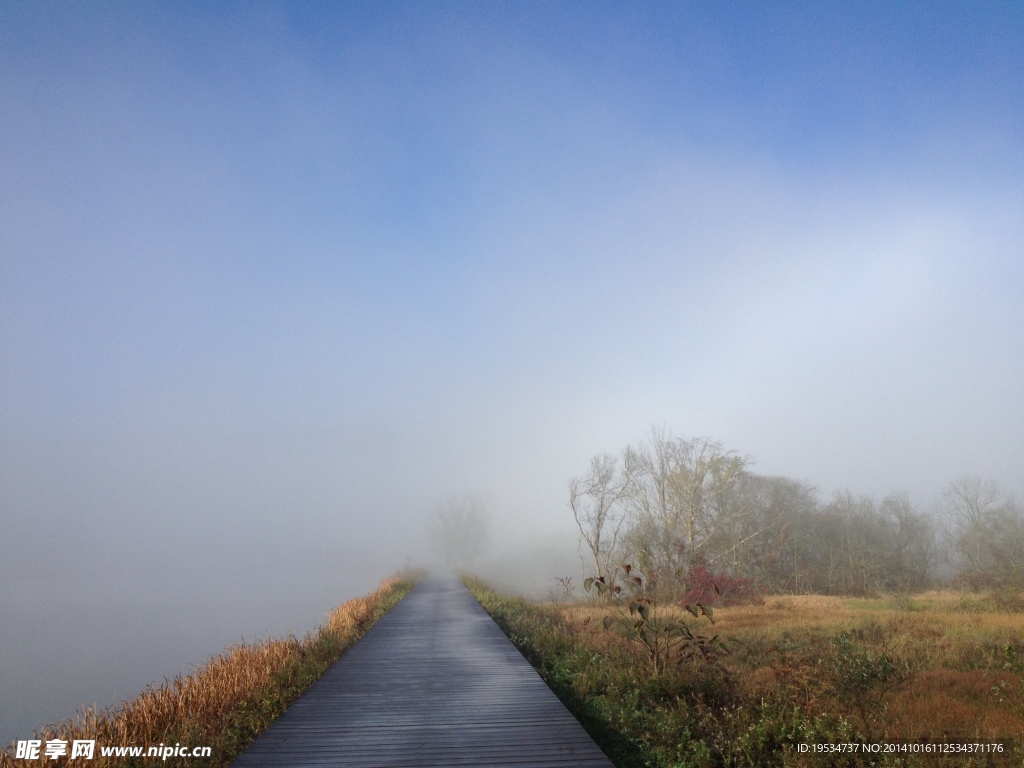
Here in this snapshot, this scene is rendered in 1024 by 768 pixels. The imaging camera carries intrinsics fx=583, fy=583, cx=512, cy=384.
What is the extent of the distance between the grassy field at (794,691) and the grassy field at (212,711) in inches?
146

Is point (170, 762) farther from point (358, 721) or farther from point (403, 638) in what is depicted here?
point (403, 638)

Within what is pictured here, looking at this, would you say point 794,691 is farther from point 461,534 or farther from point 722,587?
point 461,534

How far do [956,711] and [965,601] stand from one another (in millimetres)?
16427

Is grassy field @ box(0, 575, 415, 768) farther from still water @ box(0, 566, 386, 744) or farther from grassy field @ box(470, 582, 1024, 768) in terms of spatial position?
grassy field @ box(470, 582, 1024, 768)

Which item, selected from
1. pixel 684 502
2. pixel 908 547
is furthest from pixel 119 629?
pixel 908 547

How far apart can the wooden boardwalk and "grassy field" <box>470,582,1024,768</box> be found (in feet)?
2.27

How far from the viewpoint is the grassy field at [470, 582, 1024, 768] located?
532 centimetres

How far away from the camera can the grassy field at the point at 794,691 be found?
17.5 ft

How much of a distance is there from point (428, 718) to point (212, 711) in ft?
7.57

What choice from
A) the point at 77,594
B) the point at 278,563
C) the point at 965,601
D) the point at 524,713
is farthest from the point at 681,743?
the point at 278,563

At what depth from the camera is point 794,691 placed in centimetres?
689

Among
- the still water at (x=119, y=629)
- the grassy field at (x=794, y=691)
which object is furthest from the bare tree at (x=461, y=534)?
the grassy field at (x=794, y=691)

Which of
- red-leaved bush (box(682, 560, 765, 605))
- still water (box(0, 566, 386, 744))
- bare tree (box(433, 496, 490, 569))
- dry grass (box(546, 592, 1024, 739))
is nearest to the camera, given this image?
dry grass (box(546, 592, 1024, 739))

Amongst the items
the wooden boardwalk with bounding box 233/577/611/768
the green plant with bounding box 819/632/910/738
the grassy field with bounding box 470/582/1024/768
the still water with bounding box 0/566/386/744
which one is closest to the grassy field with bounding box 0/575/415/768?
the wooden boardwalk with bounding box 233/577/611/768
